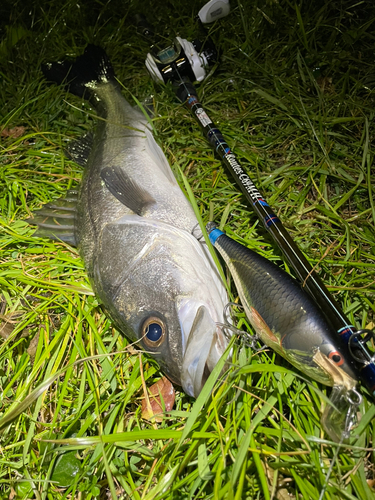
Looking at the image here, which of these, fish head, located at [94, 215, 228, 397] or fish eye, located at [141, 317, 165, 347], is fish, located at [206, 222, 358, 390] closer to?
fish head, located at [94, 215, 228, 397]

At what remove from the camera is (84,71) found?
9.77ft

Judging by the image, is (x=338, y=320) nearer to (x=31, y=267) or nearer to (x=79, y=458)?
(x=79, y=458)

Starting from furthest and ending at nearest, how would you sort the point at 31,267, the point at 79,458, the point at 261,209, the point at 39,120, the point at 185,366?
the point at 39,120 → the point at 31,267 → the point at 261,209 → the point at 79,458 → the point at 185,366

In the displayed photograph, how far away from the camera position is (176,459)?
176cm

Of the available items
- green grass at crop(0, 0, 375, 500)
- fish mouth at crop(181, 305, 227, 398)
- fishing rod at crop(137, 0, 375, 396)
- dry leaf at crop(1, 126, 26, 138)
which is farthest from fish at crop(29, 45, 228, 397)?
dry leaf at crop(1, 126, 26, 138)

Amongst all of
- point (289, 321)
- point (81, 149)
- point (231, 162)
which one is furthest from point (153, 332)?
point (81, 149)

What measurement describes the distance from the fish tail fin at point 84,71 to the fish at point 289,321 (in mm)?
2147

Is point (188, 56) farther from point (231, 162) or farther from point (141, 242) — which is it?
point (141, 242)

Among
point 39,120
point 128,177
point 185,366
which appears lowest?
point 185,366

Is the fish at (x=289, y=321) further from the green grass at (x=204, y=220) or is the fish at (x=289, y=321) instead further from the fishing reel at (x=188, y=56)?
the fishing reel at (x=188, y=56)

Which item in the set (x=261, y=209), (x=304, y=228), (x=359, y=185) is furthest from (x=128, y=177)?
(x=359, y=185)

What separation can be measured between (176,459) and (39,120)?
3.03 m

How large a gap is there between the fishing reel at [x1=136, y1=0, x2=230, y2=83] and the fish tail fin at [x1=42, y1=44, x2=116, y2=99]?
1.60 feet

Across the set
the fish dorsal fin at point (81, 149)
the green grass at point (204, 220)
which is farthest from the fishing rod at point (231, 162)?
the fish dorsal fin at point (81, 149)
